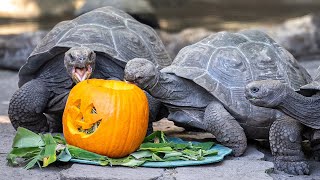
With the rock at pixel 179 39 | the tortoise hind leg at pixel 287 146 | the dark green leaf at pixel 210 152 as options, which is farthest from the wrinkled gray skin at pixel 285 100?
the rock at pixel 179 39

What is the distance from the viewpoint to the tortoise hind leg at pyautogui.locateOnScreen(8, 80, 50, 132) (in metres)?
5.78

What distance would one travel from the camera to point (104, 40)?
5.84m

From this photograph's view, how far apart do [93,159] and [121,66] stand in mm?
1238

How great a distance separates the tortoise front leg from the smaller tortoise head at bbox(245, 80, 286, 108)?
1.60ft

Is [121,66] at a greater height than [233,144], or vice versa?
[121,66]

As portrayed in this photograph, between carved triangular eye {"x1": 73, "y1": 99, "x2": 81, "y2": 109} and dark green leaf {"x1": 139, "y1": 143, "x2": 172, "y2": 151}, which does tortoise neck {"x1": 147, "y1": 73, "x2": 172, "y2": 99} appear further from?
carved triangular eye {"x1": 73, "y1": 99, "x2": 81, "y2": 109}

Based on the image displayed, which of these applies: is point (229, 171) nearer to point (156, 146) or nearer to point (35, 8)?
point (156, 146)

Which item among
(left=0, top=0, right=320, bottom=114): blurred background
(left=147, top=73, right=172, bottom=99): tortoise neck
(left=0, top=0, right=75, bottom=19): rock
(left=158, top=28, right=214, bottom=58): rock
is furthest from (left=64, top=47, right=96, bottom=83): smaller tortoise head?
(left=0, top=0, right=75, bottom=19): rock

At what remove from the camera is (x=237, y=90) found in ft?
17.5

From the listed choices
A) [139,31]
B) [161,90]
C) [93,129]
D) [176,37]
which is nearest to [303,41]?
[176,37]

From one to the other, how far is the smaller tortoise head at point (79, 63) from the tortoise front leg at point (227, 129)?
0.92m

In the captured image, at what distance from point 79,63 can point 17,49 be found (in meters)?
4.73

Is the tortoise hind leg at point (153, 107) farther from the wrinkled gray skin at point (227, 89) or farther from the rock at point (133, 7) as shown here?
the rock at point (133, 7)

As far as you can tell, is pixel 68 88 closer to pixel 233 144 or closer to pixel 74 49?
pixel 74 49
